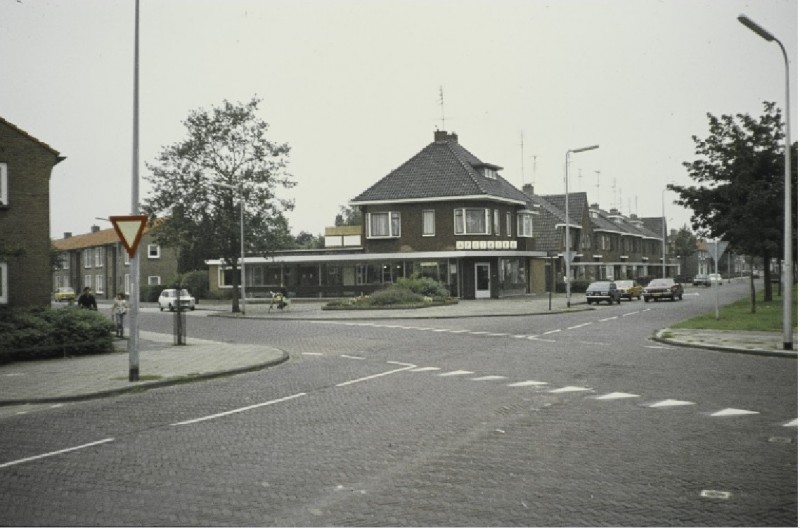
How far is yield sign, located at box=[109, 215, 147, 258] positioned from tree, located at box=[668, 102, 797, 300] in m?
22.4

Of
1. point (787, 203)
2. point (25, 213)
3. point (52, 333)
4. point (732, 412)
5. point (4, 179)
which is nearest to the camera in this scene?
point (732, 412)

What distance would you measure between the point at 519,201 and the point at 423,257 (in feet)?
30.2

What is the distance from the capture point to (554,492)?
20.1 feet

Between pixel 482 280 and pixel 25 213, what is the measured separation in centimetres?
3290

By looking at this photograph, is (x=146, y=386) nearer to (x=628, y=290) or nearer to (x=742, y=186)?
(x=742, y=186)

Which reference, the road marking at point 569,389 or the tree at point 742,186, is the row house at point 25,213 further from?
the tree at point 742,186

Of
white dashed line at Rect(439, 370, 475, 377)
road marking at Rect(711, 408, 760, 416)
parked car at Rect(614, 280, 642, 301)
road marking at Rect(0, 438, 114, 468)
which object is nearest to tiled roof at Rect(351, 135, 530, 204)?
parked car at Rect(614, 280, 642, 301)

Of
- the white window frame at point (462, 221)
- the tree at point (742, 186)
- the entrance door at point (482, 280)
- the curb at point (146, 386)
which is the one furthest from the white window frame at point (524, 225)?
the curb at point (146, 386)

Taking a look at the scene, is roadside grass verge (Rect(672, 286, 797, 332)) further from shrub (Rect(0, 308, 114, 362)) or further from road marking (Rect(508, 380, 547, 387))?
shrub (Rect(0, 308, 114, 362))

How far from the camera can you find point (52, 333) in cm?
1780

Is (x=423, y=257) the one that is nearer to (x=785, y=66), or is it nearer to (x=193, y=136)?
(x=193, y=136)

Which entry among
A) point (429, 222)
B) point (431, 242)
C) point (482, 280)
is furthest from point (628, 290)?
point (429, 222)

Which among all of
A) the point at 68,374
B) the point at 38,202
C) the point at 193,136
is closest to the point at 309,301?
the point at 193,136

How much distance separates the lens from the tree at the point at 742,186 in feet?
88.9
